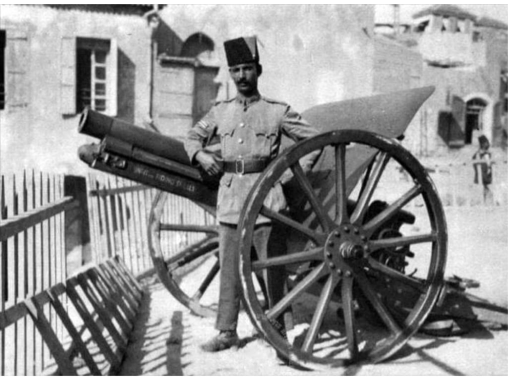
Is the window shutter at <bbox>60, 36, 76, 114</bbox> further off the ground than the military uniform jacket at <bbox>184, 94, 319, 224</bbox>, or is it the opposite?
the window shutter at <bbox>60, 36, 76, 114</bbox>

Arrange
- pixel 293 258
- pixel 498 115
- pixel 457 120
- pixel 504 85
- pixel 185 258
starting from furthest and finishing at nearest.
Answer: pixel 504 85 → pixel 498 115 → pixel 457 120 → pixel 185 258 → pixel 293 258

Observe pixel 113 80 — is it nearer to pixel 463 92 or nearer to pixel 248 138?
pixel 248 138

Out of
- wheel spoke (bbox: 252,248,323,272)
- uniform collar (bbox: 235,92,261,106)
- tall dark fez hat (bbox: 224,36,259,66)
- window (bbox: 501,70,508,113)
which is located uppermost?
window (bbox: 501,70,508,113)

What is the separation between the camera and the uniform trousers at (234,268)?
140 inches

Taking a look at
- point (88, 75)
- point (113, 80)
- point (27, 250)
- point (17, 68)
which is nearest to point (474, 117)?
point (113, 80)

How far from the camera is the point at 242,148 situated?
12.2ft

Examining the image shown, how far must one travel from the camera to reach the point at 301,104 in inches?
648

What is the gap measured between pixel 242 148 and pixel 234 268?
82 centimetres

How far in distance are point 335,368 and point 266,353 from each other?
612 millimetres

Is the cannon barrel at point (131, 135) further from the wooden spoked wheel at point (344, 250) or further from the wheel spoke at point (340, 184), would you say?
the wheel spoke at point (340, 184)

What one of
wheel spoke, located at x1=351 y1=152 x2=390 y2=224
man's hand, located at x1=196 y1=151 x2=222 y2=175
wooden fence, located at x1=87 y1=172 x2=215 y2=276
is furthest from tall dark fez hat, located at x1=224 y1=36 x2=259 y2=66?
wooden fence, located at x1=87 y1=172 x2=215 y2=276

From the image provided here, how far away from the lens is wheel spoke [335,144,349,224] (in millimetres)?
3314

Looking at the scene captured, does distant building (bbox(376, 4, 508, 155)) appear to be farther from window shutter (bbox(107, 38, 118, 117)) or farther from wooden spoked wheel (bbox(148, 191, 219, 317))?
wooden spoked wheel (bbox(148, 191, 219, 317))

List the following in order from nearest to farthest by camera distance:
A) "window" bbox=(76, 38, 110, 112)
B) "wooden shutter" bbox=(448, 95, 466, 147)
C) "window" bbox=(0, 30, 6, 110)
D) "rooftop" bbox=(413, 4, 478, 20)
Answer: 1. "window" bbox=(0, 30, 6, 110)
2. "window" bbox=(76, 38, 110, 112)
3. "wooden shutter" bbox=(448, 95, 466, 147)
4. "rooftop" bbox=(413, 4, 478, 20)
